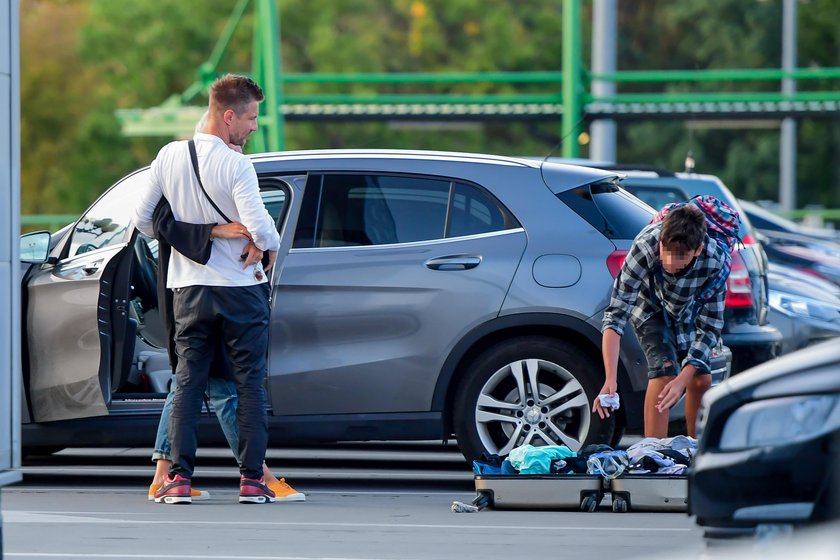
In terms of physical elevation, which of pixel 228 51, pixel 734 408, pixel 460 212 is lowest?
pixel 734 408

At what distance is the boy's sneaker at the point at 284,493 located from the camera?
737 cm

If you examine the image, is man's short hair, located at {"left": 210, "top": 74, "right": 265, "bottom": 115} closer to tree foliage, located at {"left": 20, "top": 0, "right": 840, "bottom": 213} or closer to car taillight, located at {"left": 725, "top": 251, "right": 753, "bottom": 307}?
car taillight, located at {"left": 725, "top": 251, "right": 753, "bottom": 307}

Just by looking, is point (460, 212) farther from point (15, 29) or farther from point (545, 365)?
point (15, 29)

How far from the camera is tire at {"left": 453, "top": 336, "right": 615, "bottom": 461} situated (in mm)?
7520

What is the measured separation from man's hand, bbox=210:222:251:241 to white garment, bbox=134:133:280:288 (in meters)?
0.04

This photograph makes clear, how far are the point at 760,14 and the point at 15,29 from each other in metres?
46.2

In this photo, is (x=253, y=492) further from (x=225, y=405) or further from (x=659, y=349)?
(x=659, y=349)

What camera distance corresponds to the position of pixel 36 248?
25.7ft

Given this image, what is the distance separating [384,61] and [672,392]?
3698cm

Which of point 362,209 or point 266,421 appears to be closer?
point 266,421

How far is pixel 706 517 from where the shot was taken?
4129 millimetres

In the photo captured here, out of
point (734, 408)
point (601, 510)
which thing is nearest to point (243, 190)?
point (601, 510)

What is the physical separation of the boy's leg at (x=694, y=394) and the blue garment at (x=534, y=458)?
771 mm

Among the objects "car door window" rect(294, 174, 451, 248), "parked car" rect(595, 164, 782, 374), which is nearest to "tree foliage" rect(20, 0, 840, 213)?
"parked car" rect(595, 164, 782, 374)
